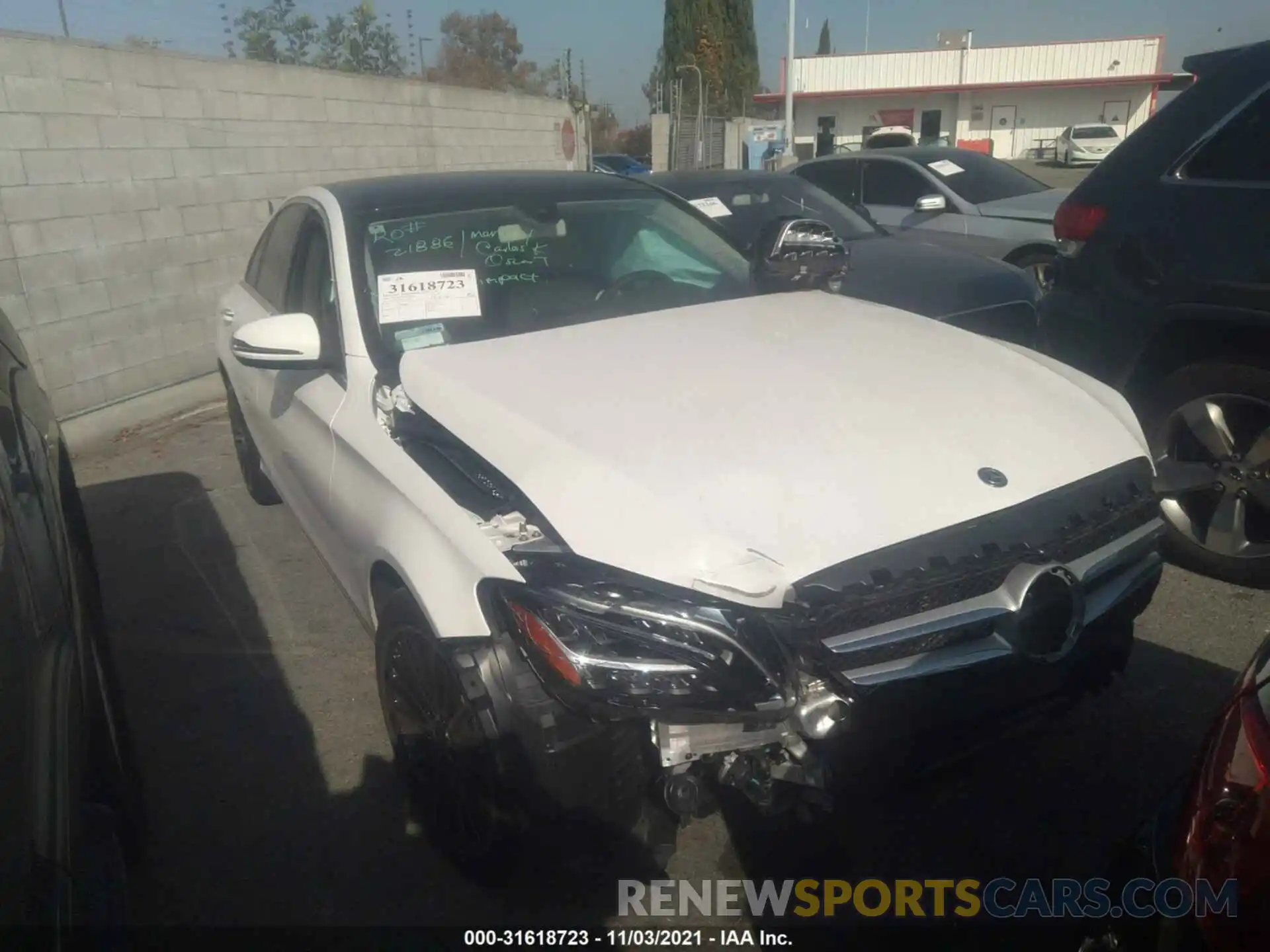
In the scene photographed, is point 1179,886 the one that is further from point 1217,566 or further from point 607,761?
point 1217,566

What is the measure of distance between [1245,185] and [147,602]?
14.8ft

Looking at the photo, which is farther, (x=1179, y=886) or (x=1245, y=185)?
(x=1245, y=185)

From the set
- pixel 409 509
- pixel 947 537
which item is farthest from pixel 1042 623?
pixel 409 509

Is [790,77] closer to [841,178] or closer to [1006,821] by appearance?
[841,178]

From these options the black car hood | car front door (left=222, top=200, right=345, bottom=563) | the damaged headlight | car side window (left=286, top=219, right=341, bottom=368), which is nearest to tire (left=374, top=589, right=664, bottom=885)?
the damaged headlight

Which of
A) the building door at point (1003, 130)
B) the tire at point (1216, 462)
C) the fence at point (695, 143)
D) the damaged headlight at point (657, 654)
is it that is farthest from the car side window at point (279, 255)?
the building door at point (1003, 130)

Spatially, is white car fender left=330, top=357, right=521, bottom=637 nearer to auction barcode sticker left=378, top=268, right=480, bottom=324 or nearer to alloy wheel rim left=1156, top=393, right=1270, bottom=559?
auction barcode sticker left=378, top=268, right=480, bottom=324

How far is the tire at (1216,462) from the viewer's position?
11.1 feet

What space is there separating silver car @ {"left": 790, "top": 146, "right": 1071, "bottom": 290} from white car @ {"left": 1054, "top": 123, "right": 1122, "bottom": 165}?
2919cm

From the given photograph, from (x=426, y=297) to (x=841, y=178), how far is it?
23.5 ft

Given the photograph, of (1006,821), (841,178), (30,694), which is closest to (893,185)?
(841,178)

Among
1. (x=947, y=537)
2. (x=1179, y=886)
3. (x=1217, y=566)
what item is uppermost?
(x=947, y=537)

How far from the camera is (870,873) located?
2.46 meters

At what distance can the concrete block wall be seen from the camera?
601 centimetres
